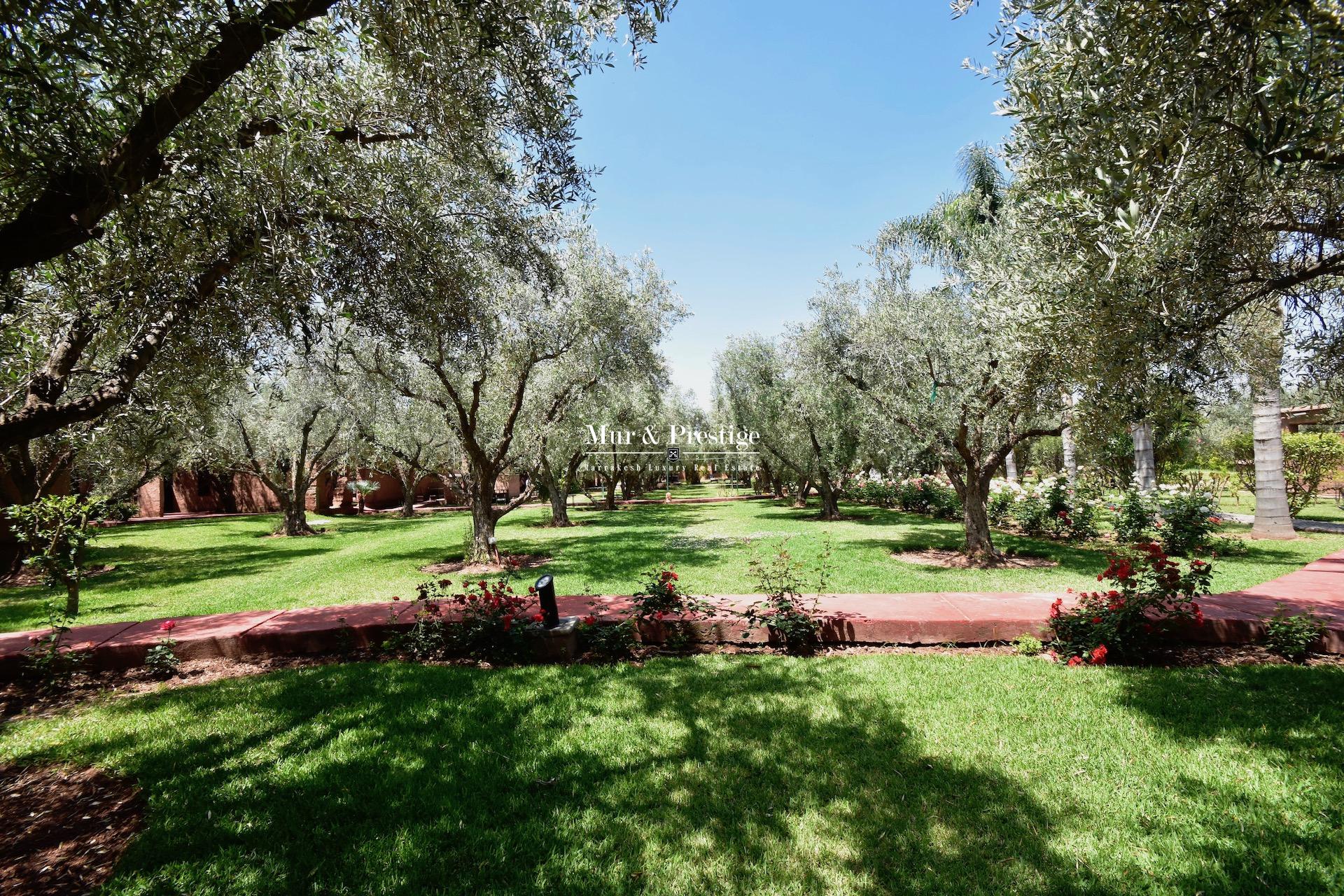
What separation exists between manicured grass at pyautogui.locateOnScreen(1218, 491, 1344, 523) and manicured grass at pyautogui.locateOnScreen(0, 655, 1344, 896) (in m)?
14.0

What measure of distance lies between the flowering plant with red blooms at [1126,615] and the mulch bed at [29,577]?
15148mm

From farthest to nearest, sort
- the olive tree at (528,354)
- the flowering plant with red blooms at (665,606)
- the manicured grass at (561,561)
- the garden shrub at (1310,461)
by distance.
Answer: the garden shrub at (1310,461) < the olive tree at (528,354) < the manicured grass at (561,561) < the flowering plant with red blooms at (665,606)

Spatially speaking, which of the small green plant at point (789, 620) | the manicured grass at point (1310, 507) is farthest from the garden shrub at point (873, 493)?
the small green plant at point (789, 620)

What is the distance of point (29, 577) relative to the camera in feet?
36.9

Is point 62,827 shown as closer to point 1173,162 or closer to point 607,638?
point 607,638

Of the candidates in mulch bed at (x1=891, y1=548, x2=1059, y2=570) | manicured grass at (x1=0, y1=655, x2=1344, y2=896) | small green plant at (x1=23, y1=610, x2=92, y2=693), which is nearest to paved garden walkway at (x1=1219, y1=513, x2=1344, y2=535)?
mulch bed at (x1=891, y1=548, x2=1059, y2=570)

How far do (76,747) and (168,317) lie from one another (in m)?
2.98

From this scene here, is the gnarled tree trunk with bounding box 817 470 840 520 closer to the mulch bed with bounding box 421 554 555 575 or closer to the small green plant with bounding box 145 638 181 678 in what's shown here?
the mulch bed with bounding box 421 554 555 575

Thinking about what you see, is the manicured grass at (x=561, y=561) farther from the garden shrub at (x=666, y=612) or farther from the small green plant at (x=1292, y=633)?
the small green plant at (x=1292, y=633)

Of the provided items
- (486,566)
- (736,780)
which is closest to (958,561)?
(736,780)

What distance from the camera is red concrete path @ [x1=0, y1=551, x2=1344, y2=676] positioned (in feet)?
16.5

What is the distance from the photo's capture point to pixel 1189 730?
346 centimetres

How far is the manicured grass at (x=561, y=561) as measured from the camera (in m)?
8.18

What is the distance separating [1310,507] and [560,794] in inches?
1026
